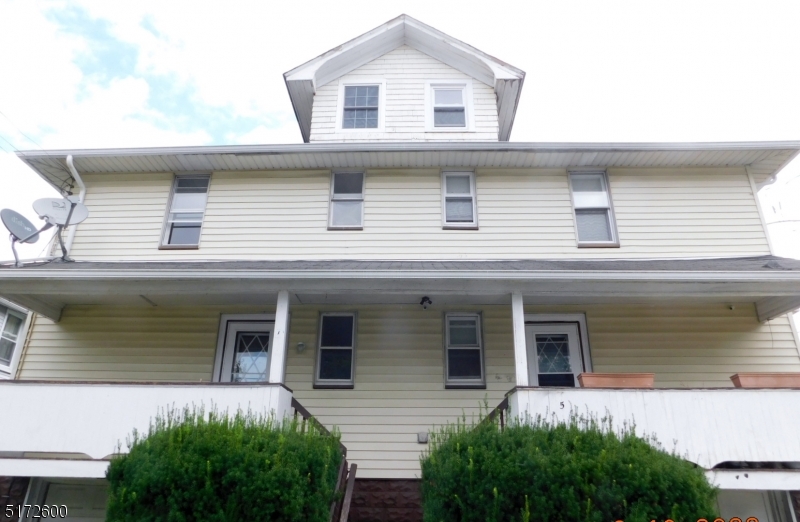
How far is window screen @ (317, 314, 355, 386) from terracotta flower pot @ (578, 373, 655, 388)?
3313 millimetres

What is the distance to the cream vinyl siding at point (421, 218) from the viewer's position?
861 cm

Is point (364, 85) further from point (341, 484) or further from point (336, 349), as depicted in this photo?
point (341, 484)

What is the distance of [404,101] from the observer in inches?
413

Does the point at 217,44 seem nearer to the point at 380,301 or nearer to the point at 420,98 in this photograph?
the point at 420,98

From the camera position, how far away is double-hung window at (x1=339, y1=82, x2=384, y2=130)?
410 inches

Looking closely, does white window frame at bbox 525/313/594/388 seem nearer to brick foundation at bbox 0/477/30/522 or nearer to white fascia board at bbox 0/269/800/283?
white fascia board at bbox 0/269/800/283

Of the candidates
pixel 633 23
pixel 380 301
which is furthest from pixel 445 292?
pixel 633 23

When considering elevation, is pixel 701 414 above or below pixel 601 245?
below

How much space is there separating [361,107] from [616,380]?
7036mm

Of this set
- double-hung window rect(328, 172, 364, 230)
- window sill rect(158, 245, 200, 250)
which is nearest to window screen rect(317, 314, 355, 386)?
double-hung window rect(328, 172, 364, 230)

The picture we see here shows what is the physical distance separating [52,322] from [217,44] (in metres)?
9.50

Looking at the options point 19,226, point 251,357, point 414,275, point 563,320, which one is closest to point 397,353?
point 414,275

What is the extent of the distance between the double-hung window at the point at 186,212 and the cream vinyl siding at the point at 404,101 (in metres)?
2.35

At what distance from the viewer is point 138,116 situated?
16.2 meters
